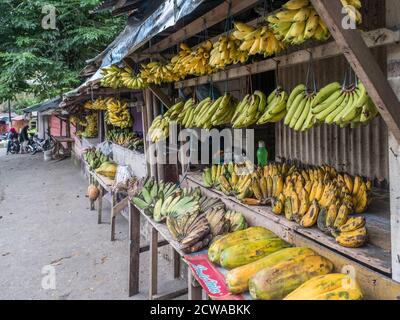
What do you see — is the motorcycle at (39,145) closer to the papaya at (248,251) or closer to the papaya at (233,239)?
the papaya at (233,239)

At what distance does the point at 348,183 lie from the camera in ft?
8.79

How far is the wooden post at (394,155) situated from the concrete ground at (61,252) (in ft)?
9.16

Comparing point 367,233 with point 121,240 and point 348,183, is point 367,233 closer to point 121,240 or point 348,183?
point 348,183

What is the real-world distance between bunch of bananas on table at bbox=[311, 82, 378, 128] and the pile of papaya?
833 millimetres

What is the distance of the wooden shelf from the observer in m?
1.87

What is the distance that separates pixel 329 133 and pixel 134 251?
264 cm

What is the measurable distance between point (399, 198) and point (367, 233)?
52 centimetres

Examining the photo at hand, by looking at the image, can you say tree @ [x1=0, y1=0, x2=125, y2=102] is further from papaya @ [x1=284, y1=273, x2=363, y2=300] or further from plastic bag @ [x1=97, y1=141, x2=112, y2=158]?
papaya @ [x1=284, y1=273, x2=363, y2=300]

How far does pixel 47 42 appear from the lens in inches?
525

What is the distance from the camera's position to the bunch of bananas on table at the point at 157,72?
4.11 m

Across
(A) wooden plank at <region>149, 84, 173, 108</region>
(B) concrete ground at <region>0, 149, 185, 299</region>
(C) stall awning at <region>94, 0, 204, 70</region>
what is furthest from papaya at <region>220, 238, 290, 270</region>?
(A) wooden plank at <region>149, 84, 173, 108</region>

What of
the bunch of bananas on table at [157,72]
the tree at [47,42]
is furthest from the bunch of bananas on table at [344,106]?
the tree at [47,42]

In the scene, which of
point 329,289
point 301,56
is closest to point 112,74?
point 301,56
